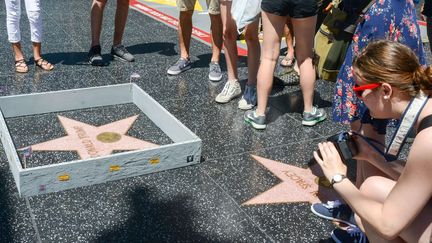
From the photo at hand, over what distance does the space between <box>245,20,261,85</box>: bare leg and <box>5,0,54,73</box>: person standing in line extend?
2.17 metres

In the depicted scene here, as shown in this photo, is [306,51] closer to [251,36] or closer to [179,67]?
[251,36]

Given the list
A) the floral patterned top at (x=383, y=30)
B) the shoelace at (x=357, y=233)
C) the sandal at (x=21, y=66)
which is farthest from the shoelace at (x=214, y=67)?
the shoelace at (x=357, y=233)

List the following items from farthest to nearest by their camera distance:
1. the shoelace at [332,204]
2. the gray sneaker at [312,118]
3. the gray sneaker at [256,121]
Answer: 1. the gray sneaker at [312,118]
2. the gray sneaker at [256,121]
3. the shoelace at [332,204]

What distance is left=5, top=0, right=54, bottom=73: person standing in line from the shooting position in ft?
17.2

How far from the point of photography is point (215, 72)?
5621 millimetres

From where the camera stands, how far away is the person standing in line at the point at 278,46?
13.4ft

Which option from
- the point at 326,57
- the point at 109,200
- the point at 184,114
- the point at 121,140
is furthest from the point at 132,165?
the point at 326,57

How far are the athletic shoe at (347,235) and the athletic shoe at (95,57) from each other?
3667mm

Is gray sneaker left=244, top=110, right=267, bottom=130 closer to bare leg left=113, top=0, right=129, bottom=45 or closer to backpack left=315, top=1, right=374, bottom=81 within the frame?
backpack left=315, top=1, right=374, bottom=81

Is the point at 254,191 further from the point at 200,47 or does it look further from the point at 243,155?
the point at 200,47

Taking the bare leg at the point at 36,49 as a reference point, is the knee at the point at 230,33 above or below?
above

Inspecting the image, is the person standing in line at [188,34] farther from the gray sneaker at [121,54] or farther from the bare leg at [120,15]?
the bare leg at [120,15]

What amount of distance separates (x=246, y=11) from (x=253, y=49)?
0.50 metres

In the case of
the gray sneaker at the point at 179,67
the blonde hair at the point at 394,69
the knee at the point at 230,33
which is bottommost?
the gray sneaker at the point at 179,67
